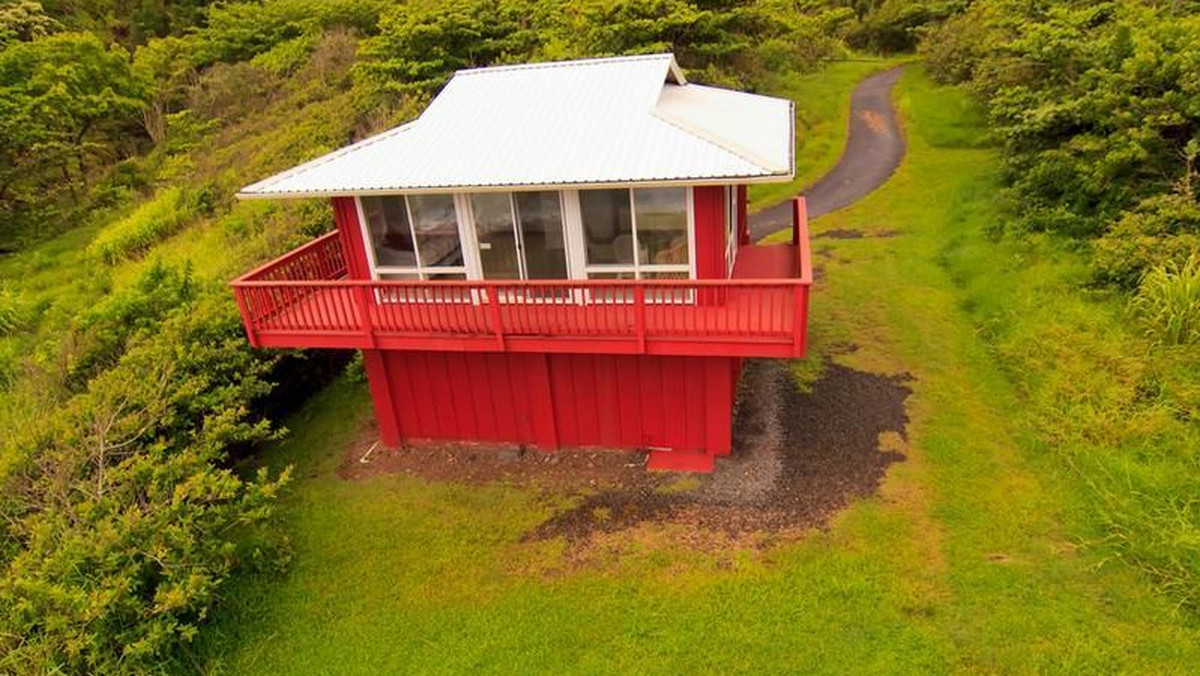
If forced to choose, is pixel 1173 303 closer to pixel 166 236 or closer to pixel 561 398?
pixel 561 398

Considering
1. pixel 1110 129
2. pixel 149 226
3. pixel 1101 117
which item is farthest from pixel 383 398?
→ pixel 149 226

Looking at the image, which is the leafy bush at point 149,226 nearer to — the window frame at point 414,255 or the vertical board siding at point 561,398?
the window frame at point 414,255

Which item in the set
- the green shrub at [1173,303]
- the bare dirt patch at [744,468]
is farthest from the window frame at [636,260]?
the green shrub at [1173,303]

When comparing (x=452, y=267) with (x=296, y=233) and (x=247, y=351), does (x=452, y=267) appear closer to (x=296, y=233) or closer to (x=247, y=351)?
(x=247, y=351)

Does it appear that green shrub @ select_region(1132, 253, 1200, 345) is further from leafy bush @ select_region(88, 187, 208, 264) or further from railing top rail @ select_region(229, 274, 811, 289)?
leafy bush @ select_region(88, 187, 208, 264)

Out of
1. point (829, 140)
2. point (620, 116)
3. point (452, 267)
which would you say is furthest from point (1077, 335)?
point (829, 140)
